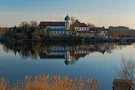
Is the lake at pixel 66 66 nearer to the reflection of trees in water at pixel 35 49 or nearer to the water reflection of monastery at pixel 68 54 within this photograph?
the water reflection of monastery at pixel 68 54

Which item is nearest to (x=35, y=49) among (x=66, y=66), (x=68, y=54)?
Result: (x=68, y=54)

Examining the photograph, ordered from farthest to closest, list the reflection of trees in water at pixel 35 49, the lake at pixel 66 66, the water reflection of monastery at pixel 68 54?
the reflection of trees in water at pixel 35 49 → the water reflection of monastery at pixel 68 54 → the lake at pixel 66 66

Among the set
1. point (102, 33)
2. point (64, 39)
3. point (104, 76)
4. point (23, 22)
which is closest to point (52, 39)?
point (64, 39)

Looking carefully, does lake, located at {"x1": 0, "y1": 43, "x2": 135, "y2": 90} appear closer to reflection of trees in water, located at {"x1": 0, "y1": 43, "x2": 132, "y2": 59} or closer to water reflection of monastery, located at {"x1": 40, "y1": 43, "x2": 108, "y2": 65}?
water reflection of monastery, located at {"x1": 40, "y1": 43, "x2": 108, "y2": 65}

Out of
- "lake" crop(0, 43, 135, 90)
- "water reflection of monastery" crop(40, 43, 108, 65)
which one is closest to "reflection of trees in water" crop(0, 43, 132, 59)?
"water reflection of monastery" crop(40, 43, 108, 65)

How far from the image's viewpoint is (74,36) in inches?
2675

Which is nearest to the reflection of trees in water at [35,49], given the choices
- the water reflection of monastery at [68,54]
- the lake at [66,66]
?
the water reflection of monastery at [68,54]

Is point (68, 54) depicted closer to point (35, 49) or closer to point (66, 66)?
point (35, 49)

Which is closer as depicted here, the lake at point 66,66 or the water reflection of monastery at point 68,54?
the lake at point 66,66

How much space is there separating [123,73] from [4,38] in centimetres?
6648

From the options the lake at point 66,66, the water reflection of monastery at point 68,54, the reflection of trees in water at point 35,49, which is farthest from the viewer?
the reflection of trees in water at point 35,49

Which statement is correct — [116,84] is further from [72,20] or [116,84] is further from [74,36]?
[72,20]

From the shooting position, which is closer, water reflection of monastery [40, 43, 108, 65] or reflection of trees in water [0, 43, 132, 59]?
water reflection of monastery [40, 43, 108, 65]

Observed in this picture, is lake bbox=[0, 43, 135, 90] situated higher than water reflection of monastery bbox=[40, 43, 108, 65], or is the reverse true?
lake bbox=[0, 43, 135, 90]
